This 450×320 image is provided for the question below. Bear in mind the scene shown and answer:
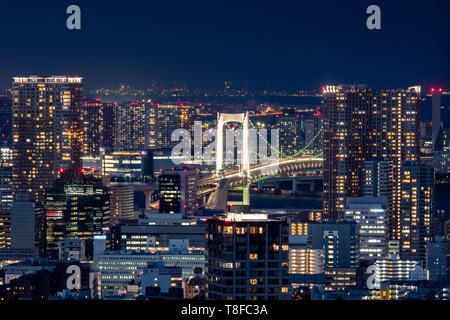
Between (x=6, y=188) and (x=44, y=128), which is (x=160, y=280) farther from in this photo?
(x=44, y=128)

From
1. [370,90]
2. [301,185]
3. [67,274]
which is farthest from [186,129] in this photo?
[67,274]

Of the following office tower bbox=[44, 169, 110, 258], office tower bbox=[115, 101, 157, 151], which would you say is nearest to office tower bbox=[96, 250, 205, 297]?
office tower bbox=[44, 169, 110, 258]

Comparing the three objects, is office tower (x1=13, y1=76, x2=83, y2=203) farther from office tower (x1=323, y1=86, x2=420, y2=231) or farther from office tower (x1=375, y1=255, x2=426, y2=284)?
office tower (x1=375, y1=255, x2=426, y2=284)

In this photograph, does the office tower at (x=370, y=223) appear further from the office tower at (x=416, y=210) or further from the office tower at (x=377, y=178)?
the office tower at (x=377, y=178)

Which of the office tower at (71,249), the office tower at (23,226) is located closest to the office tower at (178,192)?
the office tower at (23,226)

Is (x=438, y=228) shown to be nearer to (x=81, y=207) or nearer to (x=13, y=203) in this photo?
(x=81, y=207)

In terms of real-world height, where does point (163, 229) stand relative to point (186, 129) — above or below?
below
